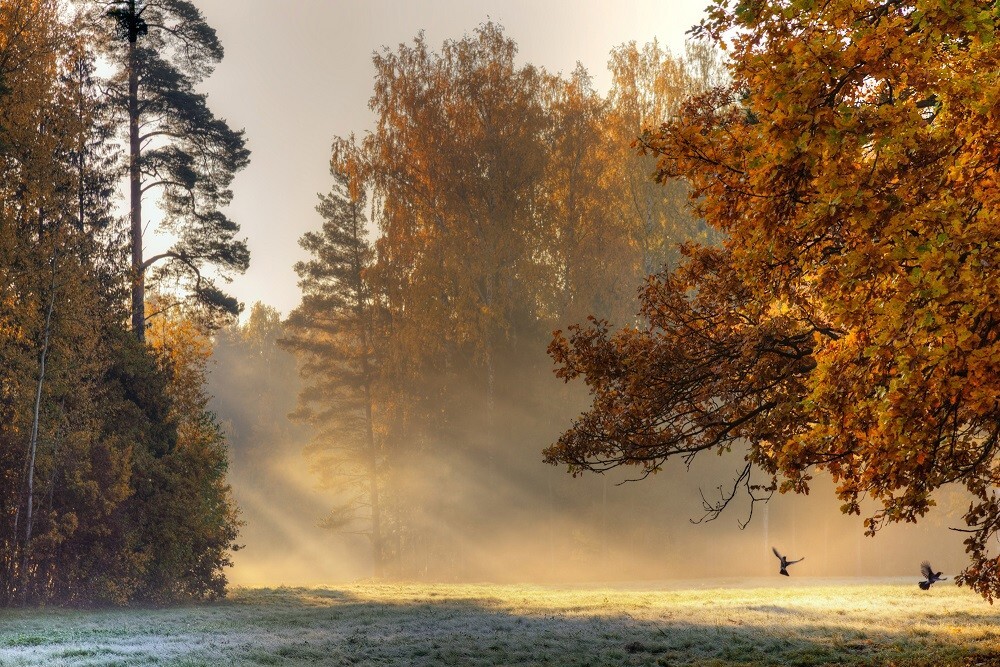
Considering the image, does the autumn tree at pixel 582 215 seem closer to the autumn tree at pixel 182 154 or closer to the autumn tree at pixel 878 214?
the autumn tree at pixel 182 154

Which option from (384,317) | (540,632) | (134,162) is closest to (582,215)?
(384,317)

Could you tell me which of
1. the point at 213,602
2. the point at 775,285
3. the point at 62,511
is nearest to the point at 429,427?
the point at 213,602

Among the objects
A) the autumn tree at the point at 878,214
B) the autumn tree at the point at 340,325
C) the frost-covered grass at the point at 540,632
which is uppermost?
the autumn tree at the point at 340,325

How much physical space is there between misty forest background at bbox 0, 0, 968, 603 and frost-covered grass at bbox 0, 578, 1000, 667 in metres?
3.27

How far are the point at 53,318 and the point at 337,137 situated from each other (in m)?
14.9

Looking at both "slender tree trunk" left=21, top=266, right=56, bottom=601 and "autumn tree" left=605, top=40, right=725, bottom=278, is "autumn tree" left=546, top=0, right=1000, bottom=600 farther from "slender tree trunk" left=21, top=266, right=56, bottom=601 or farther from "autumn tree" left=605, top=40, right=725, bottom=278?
"autumn tree" left=605, top=40, right=725, bottom=278

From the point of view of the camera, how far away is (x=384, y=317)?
39531 millimetres

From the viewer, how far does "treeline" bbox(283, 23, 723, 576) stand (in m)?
31.8

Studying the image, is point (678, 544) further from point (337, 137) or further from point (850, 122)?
point (850, 122)

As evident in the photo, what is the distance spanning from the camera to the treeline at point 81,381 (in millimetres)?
19562

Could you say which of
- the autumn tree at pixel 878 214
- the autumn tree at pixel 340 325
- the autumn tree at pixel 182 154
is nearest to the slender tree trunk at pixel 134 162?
the autumn tree at pixel 182 154

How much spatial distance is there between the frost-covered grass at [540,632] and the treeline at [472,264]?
553 inches

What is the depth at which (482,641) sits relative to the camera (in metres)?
13.1

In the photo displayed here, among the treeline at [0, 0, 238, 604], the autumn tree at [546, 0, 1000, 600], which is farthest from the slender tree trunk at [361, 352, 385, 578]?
the autumn tree at [546, 0, 1000, 600]
